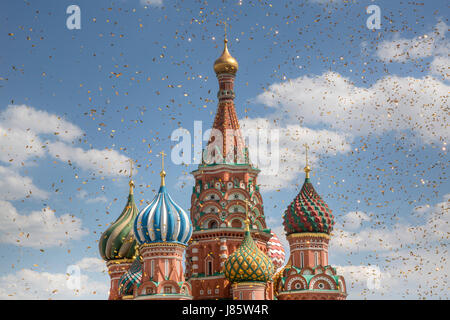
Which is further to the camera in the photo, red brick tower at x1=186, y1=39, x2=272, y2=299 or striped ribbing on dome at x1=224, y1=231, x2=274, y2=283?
red brick tower at x1=186, y1=39, x2=272, y2=299

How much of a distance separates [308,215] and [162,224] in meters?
7.50

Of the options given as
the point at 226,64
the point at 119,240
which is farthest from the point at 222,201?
A: the point at 226,64

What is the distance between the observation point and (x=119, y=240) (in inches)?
1681

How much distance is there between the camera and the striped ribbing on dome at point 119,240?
140 feet

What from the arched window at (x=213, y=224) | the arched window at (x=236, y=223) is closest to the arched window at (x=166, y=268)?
the arched window at (x=213, y=224)

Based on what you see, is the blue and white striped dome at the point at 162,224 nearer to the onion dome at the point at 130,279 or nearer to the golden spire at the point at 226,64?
the onion dome at the point at 130,279

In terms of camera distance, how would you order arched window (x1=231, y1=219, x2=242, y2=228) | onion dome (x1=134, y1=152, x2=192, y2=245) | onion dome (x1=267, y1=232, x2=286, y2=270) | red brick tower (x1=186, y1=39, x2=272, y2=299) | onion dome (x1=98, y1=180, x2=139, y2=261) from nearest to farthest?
onion dome (x1=134, y1=152, x2=192, y2=245) → red brick tower (x1=186, y1=39, x2=272, y2=299) → arched window (x1=231, y1=219, x2=242, y2=228) → onion dome (x1=98, y1=180, x2=139, y2=261) → onion dome (x1=267, y1=232, x2=286, y2=270)

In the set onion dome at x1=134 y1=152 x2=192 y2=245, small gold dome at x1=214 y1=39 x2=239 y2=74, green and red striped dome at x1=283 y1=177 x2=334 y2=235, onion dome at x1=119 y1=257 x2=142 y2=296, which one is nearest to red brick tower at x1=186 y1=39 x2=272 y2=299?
small gold dome at x1=214 y1=39 x2=239 y2=74

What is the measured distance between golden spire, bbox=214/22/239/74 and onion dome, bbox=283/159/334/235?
7670 millimetres

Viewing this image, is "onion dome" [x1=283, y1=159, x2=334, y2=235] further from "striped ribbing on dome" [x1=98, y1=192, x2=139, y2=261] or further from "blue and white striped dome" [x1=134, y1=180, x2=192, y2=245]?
"striped ribbing on dome" [x1=98, y1=192, x2=139, y2=261]

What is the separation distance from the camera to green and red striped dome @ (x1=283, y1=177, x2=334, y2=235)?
38.6 metres

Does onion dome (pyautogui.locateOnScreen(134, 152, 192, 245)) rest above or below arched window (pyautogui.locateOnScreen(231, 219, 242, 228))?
below

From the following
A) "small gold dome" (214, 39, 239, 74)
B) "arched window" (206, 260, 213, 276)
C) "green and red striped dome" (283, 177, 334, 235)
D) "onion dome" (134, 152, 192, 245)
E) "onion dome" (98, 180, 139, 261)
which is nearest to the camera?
"onion dome" (134, 152, 192, 245)
